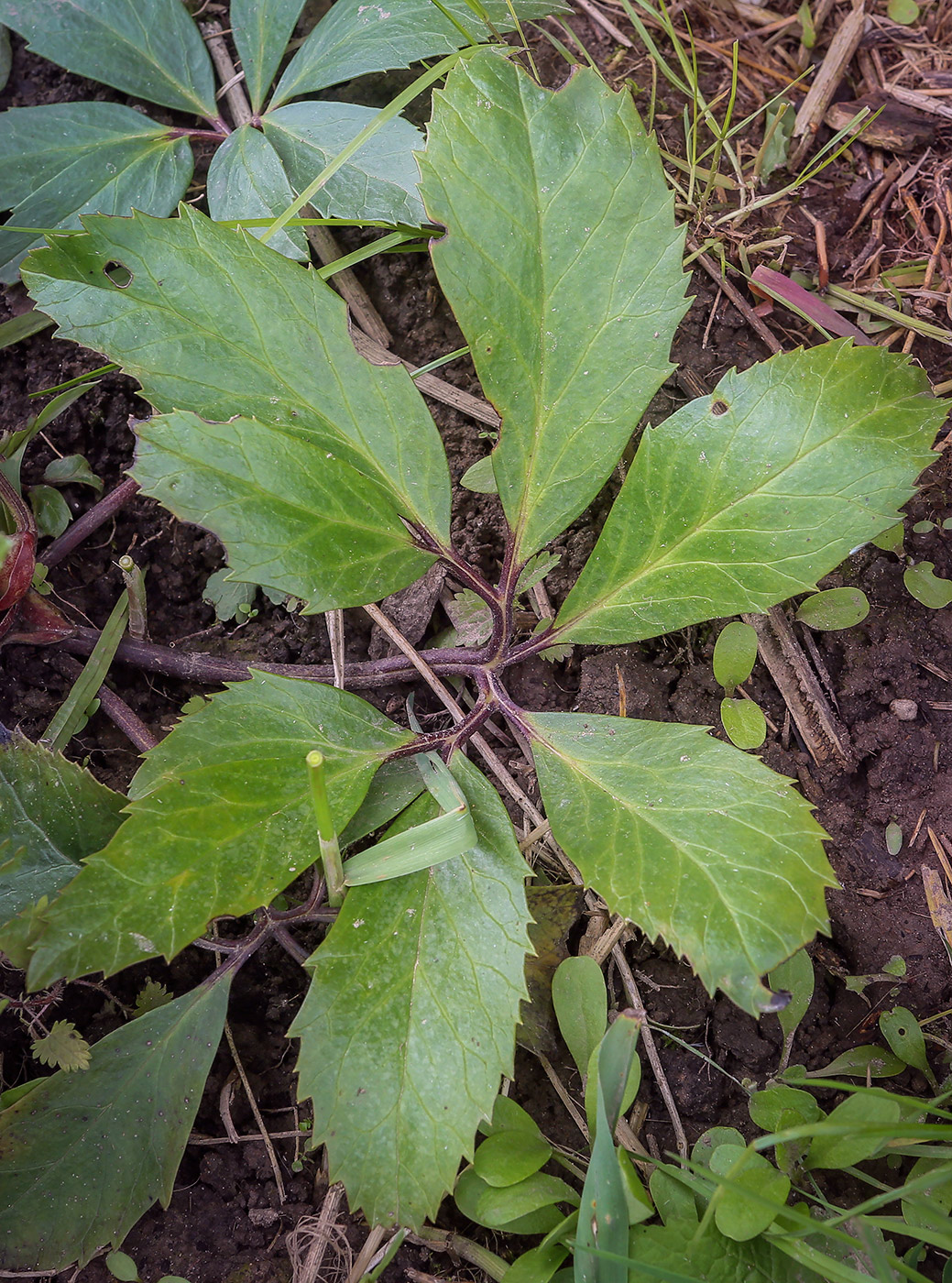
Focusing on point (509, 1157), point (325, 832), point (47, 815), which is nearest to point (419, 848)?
point (325, 832)

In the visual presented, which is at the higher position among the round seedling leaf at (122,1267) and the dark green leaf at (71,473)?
the dark green leaf at (71,473)

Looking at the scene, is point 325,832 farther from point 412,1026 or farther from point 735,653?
point 735,653

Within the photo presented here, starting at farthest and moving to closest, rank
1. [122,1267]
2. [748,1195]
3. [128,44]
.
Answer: [128,44] → [122,1267] → [748,1195]

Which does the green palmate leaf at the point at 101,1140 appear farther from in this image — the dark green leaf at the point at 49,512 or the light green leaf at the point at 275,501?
the dark green leaf at the point at 49,512

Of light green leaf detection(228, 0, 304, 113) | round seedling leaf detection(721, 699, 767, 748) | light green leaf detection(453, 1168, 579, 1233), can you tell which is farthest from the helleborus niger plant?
light green leaf detection(228, 0, 304, 113)

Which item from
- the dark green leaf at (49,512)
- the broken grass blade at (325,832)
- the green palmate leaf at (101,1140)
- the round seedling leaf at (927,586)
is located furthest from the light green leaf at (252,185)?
the green palmate leaf at (101,1140)

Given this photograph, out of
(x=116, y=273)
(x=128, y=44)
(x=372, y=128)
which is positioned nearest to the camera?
(x=372, y=128)
